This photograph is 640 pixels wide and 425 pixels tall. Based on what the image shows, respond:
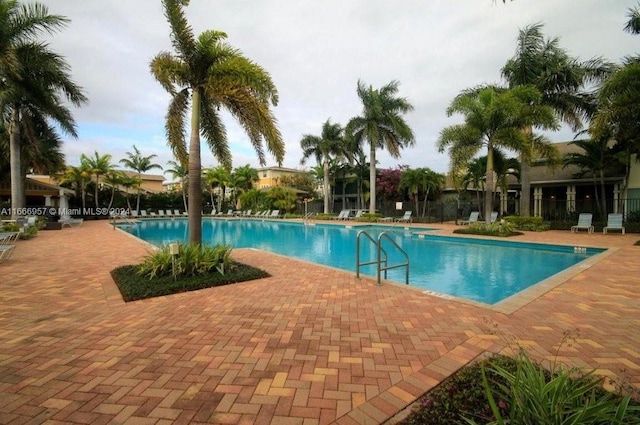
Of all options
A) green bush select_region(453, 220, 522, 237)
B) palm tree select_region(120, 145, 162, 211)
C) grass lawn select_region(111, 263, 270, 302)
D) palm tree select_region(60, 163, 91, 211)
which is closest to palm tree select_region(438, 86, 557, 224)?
green bush select_region(453, 220, 522, 237)

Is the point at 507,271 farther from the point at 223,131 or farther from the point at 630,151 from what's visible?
the point at 630,151

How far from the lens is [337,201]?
116ft

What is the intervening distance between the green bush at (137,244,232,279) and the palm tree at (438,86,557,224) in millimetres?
12377

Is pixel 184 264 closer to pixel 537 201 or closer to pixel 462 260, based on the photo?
pixel 462 260

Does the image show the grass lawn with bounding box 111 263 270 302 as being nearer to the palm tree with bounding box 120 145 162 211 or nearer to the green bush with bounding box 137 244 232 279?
the green bush with bounding box 137 244 232 279

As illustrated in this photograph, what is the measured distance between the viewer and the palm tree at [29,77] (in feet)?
34.0

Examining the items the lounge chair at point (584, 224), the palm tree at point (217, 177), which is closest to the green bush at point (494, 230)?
the lounge chair at point (584, 224)

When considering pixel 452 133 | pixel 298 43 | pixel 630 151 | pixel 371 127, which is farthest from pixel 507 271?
pixel 371 127

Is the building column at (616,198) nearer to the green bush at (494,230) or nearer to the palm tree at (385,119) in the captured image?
the green bush at (494,230)

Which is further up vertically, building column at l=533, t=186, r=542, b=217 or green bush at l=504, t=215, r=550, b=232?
building column at l=533, t=186, r=542, b=217

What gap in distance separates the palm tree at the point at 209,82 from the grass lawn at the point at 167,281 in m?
1.34

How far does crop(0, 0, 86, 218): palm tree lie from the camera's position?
10.4 metres

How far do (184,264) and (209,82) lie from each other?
399 centimetres

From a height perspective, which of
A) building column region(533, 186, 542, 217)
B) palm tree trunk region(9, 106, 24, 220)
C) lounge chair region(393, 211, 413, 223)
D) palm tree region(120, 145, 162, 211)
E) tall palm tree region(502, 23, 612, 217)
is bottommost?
lounge chair region(393, 211, 413, 223)
